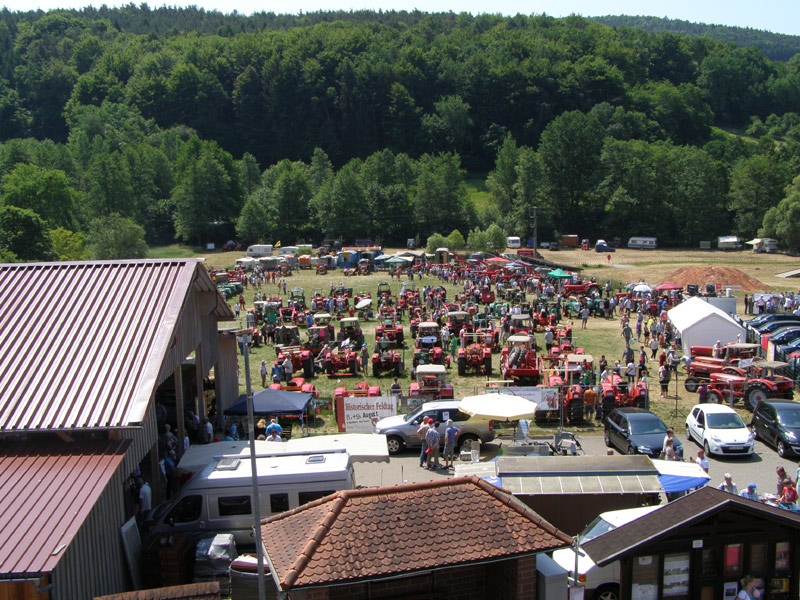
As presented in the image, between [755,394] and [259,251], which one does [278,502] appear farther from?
[259,251]

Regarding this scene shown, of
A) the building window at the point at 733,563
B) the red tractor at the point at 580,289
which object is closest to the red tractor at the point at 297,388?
the building window at the point at 733,563

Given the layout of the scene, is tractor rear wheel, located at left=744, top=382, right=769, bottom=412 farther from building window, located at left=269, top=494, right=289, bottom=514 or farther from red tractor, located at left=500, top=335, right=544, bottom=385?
building window, located at left=269, top=494, right=289, bottom=514

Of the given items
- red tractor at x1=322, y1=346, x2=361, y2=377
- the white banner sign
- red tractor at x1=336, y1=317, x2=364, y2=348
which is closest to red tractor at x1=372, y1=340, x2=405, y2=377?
red tractor at x1=322, y1=346, x2=361, y2=377

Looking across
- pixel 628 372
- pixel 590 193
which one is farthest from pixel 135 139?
pixel 628 372

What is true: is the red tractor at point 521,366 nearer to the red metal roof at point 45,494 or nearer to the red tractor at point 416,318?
the red tractor at point 416,318

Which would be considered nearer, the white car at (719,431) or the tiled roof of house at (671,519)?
the tiled roof of house at (671,519)
